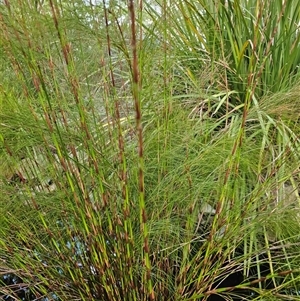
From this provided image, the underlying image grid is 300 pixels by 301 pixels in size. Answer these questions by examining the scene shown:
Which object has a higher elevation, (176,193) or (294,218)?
(176,193)

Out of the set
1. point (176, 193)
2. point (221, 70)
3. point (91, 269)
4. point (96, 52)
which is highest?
point (96, 52)

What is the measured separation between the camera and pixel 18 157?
984mm

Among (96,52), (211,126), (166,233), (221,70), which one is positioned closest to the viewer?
(166,233)

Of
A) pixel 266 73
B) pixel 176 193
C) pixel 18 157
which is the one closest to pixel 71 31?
pixel 18 157

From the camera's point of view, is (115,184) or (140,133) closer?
(140,133)

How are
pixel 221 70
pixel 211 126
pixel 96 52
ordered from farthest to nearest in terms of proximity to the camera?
pixel 221 70 < pixel 211 126 < pixel 96 52

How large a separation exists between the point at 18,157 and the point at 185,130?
1.34 ft

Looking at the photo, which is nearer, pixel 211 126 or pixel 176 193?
pixel 176 193

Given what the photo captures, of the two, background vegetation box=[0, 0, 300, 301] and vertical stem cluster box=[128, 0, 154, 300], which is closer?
vertical stem cluster box=[128, 0, 154, 300]

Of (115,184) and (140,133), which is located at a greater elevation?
(140,133)

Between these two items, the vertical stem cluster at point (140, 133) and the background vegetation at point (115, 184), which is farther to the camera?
the background vegetation at point (115, 184)

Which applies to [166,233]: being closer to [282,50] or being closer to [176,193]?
[176,193]

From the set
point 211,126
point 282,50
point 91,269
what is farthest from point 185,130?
point 282,50

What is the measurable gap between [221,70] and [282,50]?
237mm
